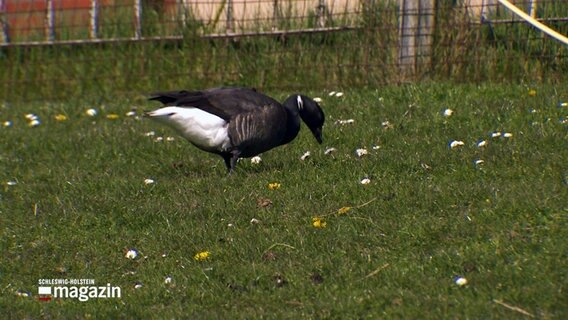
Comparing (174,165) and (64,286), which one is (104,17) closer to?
(174,165)

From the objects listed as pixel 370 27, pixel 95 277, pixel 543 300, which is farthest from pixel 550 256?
pixel 370 27

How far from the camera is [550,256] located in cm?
615

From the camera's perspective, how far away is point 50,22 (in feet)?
44.4

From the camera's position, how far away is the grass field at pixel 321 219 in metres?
6.12

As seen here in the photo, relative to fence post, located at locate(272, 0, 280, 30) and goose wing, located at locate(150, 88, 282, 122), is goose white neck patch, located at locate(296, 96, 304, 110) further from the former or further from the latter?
fence post, located at locate(272, 0, 280, 30)

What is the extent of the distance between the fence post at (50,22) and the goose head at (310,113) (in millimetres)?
4867

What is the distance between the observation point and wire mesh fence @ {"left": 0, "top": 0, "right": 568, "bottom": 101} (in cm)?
1143

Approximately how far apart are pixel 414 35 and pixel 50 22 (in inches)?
183

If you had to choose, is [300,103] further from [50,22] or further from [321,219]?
[50,22]

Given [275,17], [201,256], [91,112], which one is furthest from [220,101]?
[275,17]

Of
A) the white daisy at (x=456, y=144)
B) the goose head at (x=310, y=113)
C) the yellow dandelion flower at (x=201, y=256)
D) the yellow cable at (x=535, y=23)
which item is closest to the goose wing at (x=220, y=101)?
the goose head at (x=310, y=113)

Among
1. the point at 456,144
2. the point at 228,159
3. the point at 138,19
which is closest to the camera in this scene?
the point at 456,144

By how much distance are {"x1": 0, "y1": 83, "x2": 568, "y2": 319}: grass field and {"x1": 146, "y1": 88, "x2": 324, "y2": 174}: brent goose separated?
9.2 inches

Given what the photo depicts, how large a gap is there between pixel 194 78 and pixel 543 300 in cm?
744
